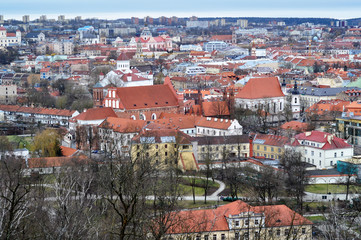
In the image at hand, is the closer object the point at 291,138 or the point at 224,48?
the point at 291,138

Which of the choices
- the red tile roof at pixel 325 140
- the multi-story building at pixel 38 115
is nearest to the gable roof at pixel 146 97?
the multi-story building at pixel 38 115

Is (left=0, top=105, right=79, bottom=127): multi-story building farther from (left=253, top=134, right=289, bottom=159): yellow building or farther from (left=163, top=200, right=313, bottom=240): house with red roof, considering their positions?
(left=163, top=200, right=313, bottom=240): house with red roof

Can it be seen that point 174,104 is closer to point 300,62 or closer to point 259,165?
point 259,165

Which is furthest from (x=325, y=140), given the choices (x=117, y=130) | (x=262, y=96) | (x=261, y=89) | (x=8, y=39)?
(x=8, y=39)

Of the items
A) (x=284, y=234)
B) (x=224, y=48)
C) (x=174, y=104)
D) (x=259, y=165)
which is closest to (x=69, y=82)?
(x=174, y=104)

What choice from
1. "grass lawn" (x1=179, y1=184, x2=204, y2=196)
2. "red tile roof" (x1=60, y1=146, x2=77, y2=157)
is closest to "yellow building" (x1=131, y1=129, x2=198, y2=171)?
"grass lawn" (x1=179, y1=184, x2=204, y2=196)
